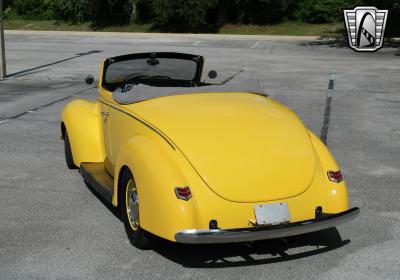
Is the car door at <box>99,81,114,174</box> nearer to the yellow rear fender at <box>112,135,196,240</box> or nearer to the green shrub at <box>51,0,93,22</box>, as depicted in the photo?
the yellow rear fender at <box>112,135,196,240</box>

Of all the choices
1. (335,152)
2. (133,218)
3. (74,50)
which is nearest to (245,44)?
(74,50)

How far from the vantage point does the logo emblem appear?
85.0 ft

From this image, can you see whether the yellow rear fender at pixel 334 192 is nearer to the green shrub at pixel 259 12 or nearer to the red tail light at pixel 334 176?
the red tail light at pixel 334 176

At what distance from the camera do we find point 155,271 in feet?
14.9

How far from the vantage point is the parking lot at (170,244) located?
4602mm

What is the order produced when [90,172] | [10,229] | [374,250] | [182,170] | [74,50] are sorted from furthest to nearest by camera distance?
[74,50], [90,172], [10,229], [374,250], [182,170]

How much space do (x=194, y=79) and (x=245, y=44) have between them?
68.0 ft

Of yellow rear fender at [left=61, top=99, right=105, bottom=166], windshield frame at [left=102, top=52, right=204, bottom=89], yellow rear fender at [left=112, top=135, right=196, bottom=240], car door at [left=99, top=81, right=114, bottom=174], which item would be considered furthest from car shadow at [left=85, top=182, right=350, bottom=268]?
windshield frame at [left=102, top=52, right=204, bottom=89]

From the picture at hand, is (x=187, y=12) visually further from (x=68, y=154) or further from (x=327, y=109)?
(x=68, y=154)

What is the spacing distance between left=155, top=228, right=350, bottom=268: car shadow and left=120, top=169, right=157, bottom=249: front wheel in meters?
0.17

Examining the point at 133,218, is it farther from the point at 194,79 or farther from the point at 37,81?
the point at 37,81

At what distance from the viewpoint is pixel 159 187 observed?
4461 millimetres

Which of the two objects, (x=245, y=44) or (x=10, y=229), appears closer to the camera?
(x=10, y=229)

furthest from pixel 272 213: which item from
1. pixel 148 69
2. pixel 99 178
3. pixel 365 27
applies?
pixel 365 27
